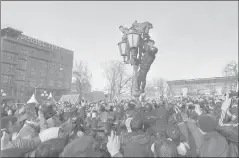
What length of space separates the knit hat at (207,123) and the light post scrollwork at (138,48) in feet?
17.8

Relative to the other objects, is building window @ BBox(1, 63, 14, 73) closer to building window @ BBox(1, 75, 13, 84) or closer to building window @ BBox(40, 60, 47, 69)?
building window @ BBox(1, 75, 13, 84)

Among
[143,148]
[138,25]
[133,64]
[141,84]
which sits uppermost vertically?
[138,25]

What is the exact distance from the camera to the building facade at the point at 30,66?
4812cm

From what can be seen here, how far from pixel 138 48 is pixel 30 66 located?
51.0 metres

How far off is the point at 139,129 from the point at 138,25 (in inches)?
224

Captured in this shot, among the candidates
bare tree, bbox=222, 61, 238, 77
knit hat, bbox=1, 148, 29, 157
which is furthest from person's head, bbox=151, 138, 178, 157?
bare tree, bbox=222, 61, 238, 77

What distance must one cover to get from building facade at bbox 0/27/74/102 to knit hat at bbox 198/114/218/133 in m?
46.0

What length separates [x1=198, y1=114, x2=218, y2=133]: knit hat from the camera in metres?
2.76

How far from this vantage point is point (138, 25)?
8.42 metres

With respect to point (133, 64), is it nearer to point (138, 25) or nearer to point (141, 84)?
point (141, 84)

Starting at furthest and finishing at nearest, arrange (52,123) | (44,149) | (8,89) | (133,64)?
(8,89) → (133,64) → (52,123) → (44,149)

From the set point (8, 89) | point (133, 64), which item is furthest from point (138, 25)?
point (8, 89)

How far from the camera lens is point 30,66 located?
178 feet

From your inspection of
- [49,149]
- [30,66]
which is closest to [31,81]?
[30,66]
